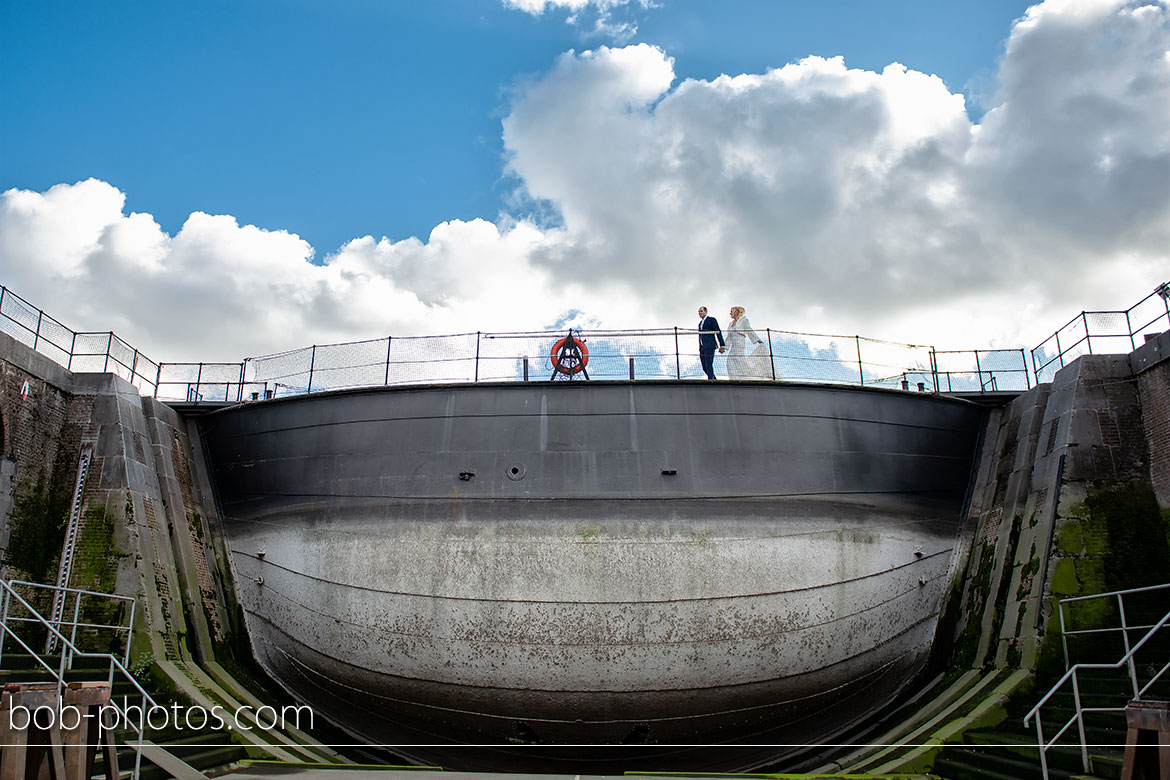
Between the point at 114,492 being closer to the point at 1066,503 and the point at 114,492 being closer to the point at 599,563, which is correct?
the point at 599,563

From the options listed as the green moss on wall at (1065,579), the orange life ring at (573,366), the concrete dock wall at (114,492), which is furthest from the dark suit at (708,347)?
the concrete dock wall at (114,492)

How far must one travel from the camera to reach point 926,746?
31.1ft

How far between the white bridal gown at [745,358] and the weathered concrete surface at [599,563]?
0.49 meters

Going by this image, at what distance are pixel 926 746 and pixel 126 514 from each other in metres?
11.6

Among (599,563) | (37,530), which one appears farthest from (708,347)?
(37,530)

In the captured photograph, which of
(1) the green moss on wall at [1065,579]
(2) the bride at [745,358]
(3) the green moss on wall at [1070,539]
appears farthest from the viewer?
(2) the bride at [745,358]

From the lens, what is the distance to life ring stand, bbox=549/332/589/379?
12.7 meters

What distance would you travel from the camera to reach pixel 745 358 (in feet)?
41.3

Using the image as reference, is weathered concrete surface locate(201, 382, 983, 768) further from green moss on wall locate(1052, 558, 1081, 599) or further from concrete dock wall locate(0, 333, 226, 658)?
green moss on wall locate(1052, 558, 1081, 599)

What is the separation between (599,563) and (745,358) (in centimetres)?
406

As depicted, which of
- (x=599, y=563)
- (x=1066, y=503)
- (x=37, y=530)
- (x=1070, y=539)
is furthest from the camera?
(x=37, y=530)

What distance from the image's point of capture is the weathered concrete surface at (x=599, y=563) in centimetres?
1102

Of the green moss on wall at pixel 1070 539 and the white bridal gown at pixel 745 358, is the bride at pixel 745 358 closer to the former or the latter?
the white bridal gown at pixel 745 358

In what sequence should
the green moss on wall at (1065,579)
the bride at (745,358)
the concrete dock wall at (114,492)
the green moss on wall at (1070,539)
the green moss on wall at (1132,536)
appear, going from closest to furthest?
the green moss on wall at (1065,579), the green moss on wall at (1132,536), the green moss on wall at (1070,539), the concrete dock wall at (114,492), the bride at (745,358)
